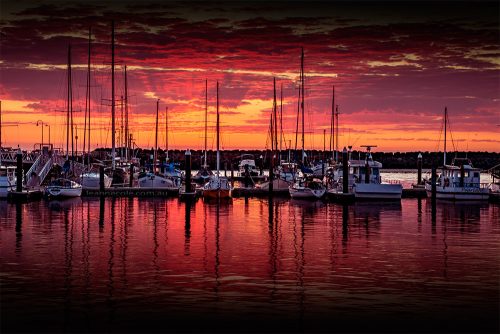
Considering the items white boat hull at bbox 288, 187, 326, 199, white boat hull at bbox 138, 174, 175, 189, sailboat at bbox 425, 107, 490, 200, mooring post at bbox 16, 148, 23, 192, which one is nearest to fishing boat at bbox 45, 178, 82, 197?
mooring post at bbox 16, 148, 23, 192

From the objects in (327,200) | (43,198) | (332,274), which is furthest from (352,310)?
(43,198)

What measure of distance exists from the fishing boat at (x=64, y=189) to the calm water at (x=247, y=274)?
1496 cm

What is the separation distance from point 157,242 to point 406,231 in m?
13.4

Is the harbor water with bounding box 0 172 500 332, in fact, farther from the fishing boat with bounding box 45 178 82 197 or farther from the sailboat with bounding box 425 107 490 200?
the sailboat with bounding box 425 107 490 200

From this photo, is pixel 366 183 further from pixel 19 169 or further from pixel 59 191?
pixel 19 169

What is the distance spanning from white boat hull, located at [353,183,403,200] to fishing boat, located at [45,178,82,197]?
2328 centimetres

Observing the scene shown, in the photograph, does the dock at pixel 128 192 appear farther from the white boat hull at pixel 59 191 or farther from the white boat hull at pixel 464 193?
the white boat hull at pixel 464 193

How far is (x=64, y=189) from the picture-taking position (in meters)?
57.9

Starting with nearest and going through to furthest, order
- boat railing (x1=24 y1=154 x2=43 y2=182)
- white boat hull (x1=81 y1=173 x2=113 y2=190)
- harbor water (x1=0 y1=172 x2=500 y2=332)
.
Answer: harbor water (x1=0 y1=172 x2=500 y2=332)
white boat hull (x1=81 y1=173 x2=113 y2=190)
boat railing (x1=24 y1=154 x2=43 y2=182)

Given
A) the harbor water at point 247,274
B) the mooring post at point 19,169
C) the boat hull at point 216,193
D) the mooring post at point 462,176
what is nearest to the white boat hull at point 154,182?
the boat hull at point 216,193

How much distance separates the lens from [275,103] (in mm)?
74938

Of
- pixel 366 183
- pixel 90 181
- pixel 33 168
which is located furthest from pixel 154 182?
pixel 366 183

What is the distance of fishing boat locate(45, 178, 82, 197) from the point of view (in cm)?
5767

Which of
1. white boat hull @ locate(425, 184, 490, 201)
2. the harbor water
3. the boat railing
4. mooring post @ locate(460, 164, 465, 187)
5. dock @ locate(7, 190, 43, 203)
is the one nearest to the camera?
the harbor water
